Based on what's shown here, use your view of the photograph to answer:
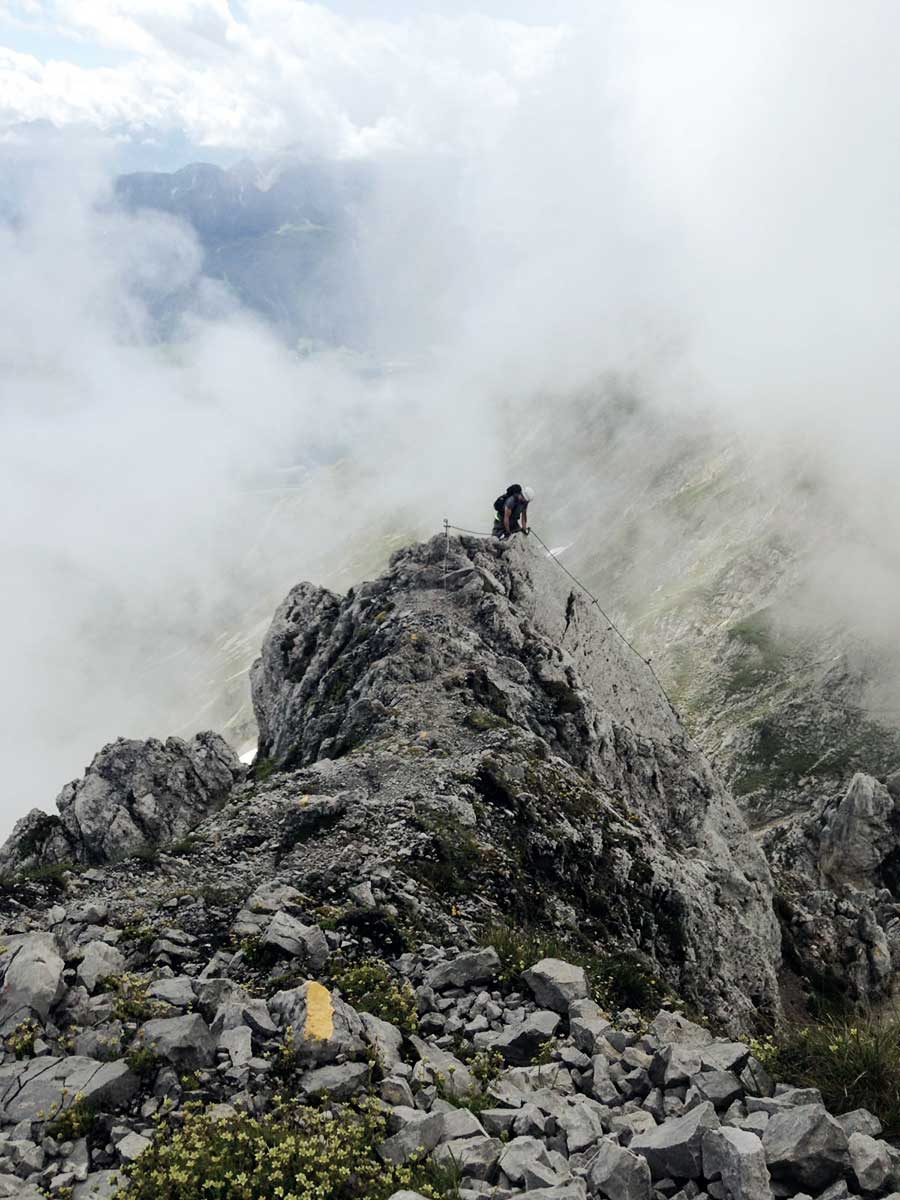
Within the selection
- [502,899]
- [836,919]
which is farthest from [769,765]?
[502,899]

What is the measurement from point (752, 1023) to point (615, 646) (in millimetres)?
25554

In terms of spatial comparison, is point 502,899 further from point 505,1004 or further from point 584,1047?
point 584,1047

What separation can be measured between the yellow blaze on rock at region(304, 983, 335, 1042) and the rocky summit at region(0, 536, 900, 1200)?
0.22 feet

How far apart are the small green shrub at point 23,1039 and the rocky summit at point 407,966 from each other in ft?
0.14

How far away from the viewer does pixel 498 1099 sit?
44.5ft

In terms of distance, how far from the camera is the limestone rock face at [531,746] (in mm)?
29172

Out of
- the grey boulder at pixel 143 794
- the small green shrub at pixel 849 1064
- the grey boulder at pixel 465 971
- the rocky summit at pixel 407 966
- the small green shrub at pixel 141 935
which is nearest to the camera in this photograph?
the rocky summit at pixel 407 966

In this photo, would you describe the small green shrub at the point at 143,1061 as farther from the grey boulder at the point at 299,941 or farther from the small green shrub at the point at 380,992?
the grey boulder at the point at 299,941

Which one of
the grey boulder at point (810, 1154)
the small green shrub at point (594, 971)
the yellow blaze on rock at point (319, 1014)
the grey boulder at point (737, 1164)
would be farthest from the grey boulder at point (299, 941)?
the grey boulder at point (810, 1154)

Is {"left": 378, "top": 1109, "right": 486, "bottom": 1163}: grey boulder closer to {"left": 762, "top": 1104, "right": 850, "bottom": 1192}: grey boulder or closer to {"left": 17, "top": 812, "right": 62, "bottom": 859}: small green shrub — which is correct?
{"left": 762, "top": 1104, "right": 850, "bottom": 1192}: grey boulder

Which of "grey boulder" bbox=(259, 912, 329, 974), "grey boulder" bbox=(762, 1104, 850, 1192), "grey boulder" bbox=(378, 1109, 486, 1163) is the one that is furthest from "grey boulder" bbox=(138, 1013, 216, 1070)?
"grey boulder" bbox=(762, 1104, 850, 1192)

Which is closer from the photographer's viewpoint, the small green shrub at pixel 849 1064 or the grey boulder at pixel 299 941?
the small green shrub at pixel 849 1064

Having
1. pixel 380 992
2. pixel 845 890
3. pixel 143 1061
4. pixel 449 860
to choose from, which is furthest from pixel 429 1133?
pixel 845 890

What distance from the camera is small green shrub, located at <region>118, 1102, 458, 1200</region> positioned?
1112 centimetres
